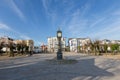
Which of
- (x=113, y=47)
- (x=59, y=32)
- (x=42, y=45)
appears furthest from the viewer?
(x=42, y=45)

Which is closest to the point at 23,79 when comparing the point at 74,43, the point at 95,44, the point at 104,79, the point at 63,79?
the point at 63,79

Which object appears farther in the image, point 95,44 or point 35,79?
point 95,44

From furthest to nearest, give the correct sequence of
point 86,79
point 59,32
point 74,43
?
1. point 74,43
2. point 59,32
3. point 86,79

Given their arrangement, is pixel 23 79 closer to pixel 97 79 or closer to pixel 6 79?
pixel 6 79

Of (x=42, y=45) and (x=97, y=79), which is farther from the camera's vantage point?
(x=42, y=45)

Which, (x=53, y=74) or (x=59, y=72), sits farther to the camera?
(x=59, y=72)

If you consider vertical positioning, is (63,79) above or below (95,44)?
below

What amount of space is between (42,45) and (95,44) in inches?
2938

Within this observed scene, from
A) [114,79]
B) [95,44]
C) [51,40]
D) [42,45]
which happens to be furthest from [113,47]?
[51,40]

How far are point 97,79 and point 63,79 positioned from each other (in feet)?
6.42

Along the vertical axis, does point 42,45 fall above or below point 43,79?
above

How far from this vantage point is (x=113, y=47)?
218 feet

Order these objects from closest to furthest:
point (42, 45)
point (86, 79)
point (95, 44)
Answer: point (86, 79)
point (95, 44)
point (42, 45)

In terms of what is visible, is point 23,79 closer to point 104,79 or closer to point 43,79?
point 43,79
